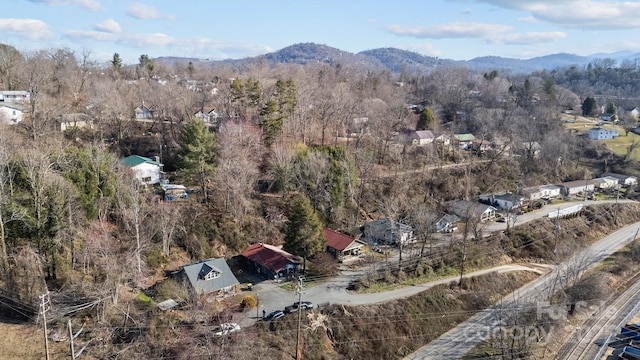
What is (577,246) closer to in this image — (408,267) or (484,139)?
(408,267)

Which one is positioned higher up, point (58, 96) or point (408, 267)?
point (58, 96)

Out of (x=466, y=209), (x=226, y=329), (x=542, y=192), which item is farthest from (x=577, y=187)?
(x=226, y=329)

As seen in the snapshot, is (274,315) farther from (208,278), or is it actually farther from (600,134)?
(600,134)

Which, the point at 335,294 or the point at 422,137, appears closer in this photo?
the point at 335,294

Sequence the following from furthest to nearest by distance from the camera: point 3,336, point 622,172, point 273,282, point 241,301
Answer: point 622,172
point 273,282
point 241,301
point 3,336

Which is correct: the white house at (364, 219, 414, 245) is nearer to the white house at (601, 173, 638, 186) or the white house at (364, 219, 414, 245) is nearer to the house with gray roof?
the house with gray roof

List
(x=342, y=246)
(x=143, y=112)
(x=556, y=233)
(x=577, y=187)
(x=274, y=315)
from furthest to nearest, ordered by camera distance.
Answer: (x=143, y=112) → (x=577, y=187) → (x=556, y=233) → (x=342, y=246) → (x=274, y=315)

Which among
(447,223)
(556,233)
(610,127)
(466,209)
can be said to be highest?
(610,127)

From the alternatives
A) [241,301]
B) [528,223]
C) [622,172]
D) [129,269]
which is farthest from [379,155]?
[622,172]

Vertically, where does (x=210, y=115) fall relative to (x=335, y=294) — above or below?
above
